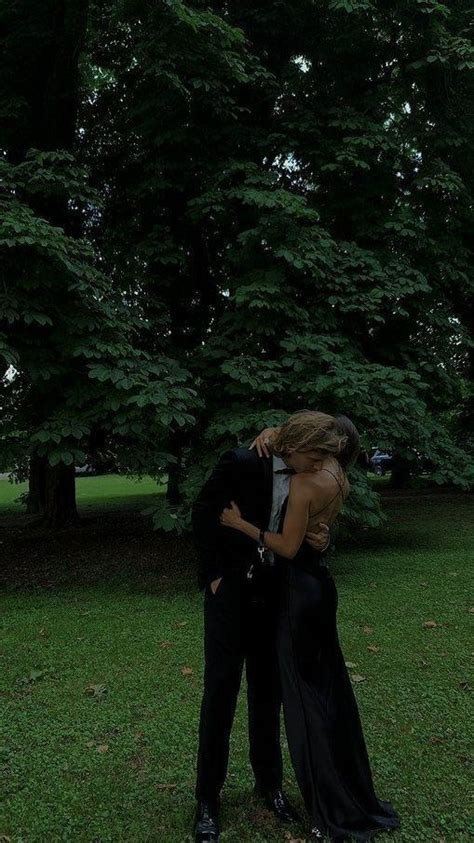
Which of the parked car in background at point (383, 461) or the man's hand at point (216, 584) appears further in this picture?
the parked car in background at point (383, 461)

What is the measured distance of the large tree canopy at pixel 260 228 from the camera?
25.1 feet

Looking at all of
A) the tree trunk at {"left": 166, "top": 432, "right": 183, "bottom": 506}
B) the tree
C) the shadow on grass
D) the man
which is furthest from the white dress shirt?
the tree trunk at {"left": 166, "top": 432, "right": 183, "bottom": 506}

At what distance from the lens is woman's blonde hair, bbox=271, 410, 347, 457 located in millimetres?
2779

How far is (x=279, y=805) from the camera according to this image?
10.3 feet

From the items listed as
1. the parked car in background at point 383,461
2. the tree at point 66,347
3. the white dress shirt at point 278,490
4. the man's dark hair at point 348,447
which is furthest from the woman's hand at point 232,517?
the parked car in background at point 383,461

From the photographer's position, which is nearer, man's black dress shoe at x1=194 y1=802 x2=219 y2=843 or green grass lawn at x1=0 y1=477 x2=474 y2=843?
man's black dress shoe at x1=194 y1=802 x2=219 y2=843

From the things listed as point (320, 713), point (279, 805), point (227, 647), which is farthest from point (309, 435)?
point (279, 805)

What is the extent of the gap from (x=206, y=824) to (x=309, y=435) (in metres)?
1.83

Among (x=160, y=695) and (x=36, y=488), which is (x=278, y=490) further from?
(x=36, y=488)

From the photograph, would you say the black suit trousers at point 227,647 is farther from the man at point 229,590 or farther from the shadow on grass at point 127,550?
the shadow on grass at point 127,550

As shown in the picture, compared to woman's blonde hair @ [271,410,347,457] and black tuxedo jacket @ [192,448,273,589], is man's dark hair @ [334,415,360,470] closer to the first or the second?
woman's blonde hair @ [271,410,347,457]

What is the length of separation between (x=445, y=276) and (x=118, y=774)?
873cm

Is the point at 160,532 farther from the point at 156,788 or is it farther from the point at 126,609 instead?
the point at 156,788

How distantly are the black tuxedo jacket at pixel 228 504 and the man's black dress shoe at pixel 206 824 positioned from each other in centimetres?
104
